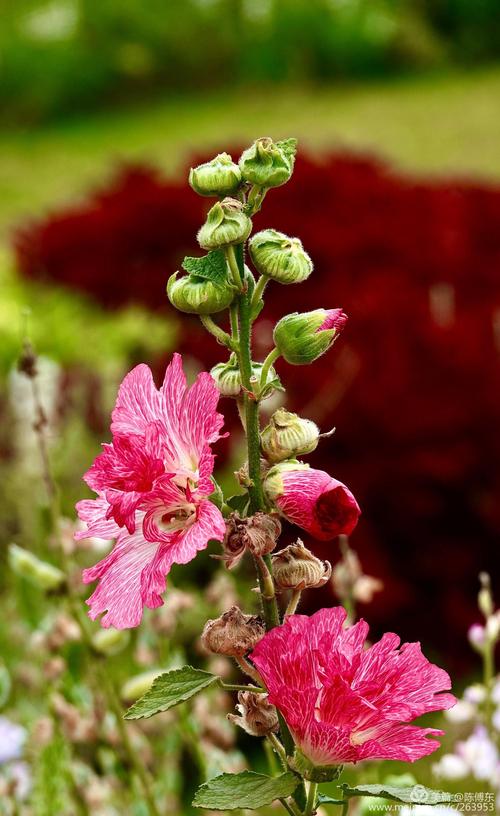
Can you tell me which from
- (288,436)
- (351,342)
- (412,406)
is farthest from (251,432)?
(351,342)

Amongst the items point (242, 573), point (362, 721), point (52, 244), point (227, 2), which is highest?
point (227, 2)

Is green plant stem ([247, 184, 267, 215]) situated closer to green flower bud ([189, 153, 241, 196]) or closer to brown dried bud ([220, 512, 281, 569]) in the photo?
green flower bud ([189, 153, 241, 196])

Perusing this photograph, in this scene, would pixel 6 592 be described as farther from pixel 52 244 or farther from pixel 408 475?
pixel 52 244

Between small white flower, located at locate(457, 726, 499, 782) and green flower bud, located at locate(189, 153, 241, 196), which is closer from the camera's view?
green flower bud, located at locate(189, 153, 241, 196)

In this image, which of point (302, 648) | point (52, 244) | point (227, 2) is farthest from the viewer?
point (227, 2)

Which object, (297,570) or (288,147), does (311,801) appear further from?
(288,147)

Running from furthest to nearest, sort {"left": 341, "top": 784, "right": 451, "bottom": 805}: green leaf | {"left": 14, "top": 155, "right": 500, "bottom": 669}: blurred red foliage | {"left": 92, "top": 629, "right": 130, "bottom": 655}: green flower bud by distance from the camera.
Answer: {"left": 14, "top": 155, "right": 500, "bottom": 669}: blurred red foliage
{"left": 92, "top": 629, "right": 130, "bottom": 655}: green flower bud
{"left": 341, "top": 784, "right": 451, "bottom": 805}: green leaf

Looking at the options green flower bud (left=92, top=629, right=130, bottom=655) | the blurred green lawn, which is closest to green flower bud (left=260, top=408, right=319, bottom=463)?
green flower bud (left=92, top=629, right=130, bottom=655)

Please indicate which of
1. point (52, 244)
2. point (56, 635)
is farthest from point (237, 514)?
point (52, 244)
